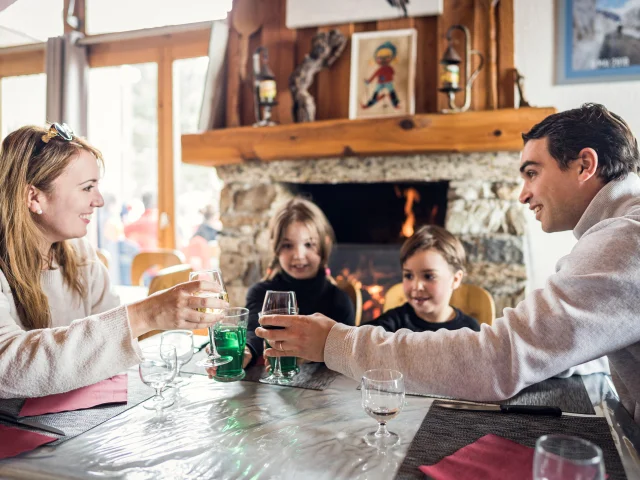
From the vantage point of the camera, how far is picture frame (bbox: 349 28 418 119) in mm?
2920

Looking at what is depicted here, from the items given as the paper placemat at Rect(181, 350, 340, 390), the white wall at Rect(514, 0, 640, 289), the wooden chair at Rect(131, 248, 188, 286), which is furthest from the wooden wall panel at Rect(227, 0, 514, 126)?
the paper placemat at Rect(181, 350, 340, 390)

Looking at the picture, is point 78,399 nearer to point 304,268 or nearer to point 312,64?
point 304,268

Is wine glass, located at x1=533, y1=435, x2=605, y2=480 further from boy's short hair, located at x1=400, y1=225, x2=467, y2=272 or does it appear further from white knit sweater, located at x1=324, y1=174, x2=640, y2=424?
boy's short hair, located at x1=400, y1=225, x2=467, y2=272

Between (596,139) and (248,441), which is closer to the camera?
(248,441)

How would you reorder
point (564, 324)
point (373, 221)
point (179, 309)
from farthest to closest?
point (373, 221) → point (179, 309) → point (564, 324)

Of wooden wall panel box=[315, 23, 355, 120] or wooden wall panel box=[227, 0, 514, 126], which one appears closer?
wooden wall panel box=[227, 0, 514, 126]

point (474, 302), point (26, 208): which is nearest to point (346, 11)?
point (474, 302)

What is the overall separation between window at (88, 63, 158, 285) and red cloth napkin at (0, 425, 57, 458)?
141 inches

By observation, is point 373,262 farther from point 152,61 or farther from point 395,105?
point 152,61

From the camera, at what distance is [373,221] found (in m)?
3.63

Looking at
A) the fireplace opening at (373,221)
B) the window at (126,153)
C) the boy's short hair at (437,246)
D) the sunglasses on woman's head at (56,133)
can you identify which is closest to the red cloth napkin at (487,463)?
the boy's short hair at (437,246)

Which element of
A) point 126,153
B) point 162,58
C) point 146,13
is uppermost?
point 146,13

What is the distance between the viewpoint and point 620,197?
124cm

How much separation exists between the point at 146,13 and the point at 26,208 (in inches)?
131
